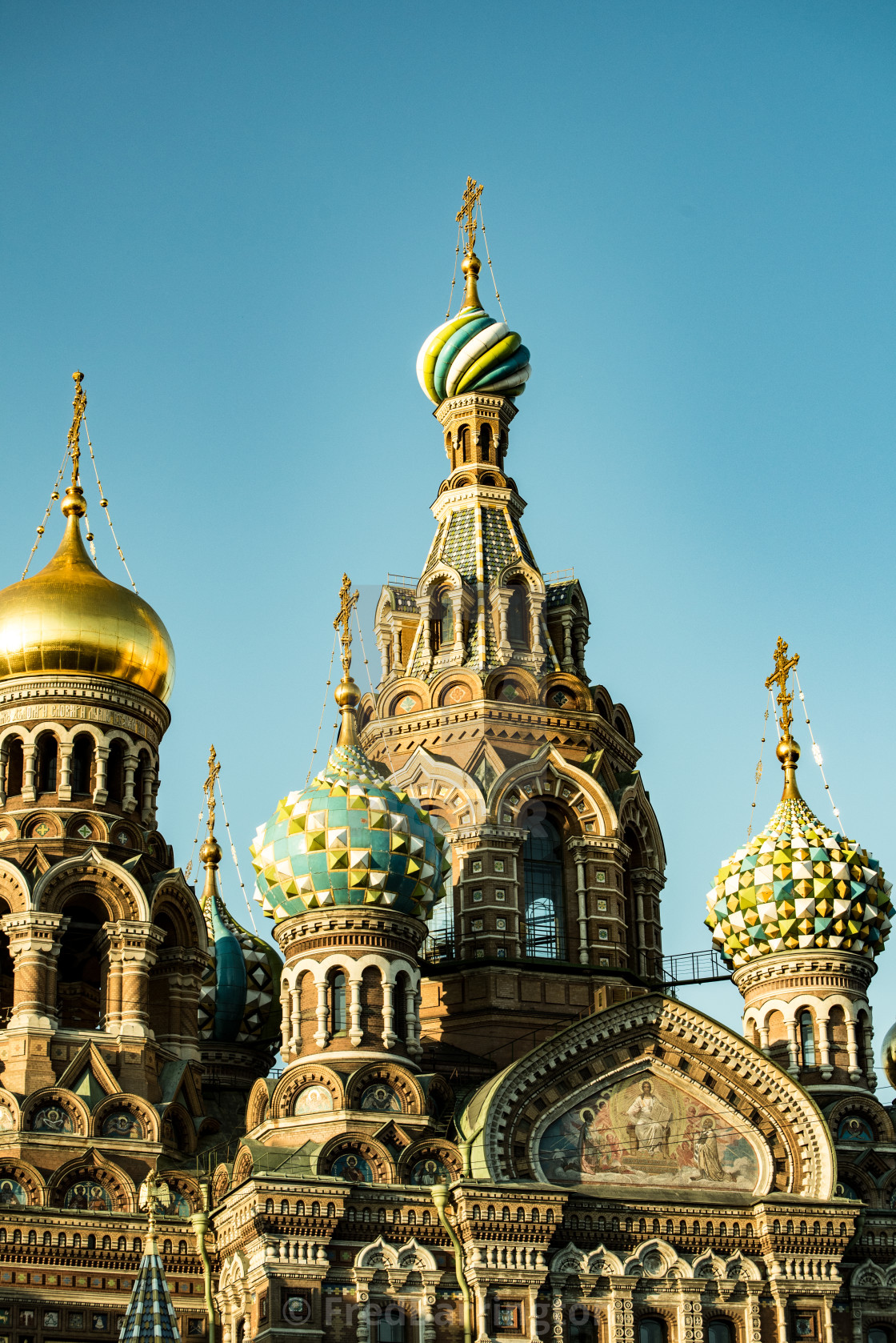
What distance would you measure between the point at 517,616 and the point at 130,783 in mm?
5908

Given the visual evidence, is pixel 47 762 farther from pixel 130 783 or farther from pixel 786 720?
pixel 786 720

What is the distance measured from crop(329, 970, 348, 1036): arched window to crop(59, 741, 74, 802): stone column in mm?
4315

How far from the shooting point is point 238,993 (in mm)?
31469

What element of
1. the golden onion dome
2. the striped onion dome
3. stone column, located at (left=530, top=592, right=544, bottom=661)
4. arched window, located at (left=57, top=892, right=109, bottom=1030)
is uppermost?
the striped onion dome

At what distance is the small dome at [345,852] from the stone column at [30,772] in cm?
313

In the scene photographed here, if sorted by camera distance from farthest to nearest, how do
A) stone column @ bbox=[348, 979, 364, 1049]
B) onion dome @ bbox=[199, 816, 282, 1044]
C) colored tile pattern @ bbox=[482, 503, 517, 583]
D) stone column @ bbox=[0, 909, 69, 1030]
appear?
1. colored tile pattern @ bbox=[482, 503, 517, 583]
2. onion dome @ bbox=[199, 816, 282, 1044]
3. stone column @ bbox=[0, 909, 69, 1030]
4. stone column @ bbox=[348, 979, 364, 1049]

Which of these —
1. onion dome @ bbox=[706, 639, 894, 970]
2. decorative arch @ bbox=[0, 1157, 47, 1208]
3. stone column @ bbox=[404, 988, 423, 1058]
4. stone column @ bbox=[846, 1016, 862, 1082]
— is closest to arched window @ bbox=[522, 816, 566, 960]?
onion dome @ bbox=[706, 639, 894, 970]

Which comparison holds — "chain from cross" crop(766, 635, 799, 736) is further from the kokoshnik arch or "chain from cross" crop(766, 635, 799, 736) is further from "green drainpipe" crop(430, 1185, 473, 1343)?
"green drainpipe" crop(430, 1185, 473, 1343)

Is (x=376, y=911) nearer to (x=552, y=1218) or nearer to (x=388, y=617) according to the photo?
(x=552, y=1218)

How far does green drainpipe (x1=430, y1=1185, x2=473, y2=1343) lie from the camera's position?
24.6 metres

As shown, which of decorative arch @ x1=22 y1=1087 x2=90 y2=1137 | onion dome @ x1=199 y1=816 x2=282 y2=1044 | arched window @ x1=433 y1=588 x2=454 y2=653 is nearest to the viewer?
decorative arch @ x1=22 y1=1087 x2=90 y2=1137

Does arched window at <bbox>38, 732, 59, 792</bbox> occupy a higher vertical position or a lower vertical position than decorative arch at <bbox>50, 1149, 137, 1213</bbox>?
higher

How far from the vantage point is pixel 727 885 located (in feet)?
96.7

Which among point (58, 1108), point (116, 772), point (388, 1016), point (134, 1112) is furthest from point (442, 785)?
point (58, 1108)
